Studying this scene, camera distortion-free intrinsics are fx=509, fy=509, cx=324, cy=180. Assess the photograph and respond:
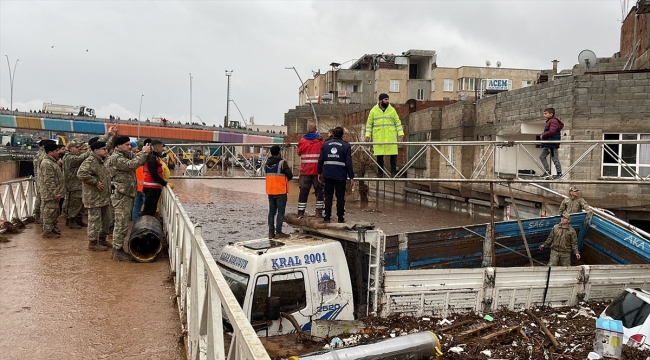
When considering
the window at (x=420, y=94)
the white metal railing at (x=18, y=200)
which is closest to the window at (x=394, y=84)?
the window at (x=420, y=94)

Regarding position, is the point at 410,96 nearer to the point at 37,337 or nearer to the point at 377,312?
the point at 377,312

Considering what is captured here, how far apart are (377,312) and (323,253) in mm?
1488

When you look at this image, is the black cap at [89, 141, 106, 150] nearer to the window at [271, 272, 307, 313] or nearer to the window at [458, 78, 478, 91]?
the window at [271, 272, 307, 313]

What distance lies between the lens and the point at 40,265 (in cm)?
769

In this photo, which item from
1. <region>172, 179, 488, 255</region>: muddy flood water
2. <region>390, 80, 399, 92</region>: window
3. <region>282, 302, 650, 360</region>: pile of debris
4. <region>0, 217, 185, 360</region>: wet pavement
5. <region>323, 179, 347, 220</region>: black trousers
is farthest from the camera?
<region>390, 80, 399, 92</region>: window

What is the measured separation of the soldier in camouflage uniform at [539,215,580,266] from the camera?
11.6m

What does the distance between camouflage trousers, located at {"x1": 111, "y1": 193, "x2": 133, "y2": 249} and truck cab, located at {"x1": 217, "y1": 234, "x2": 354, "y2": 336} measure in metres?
1.69

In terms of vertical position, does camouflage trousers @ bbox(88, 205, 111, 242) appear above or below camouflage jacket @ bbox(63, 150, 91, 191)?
below

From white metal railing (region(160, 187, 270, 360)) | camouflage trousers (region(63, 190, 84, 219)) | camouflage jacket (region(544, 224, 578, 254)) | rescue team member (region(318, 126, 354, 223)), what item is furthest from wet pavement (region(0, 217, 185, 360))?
camouflage jacket (region(544, 224, 578, 254))

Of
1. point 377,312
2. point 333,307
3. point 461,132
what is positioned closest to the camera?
point 333,307

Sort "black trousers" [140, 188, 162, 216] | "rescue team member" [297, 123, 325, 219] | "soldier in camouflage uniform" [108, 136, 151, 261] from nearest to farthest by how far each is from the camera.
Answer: "soldier in camouflage uniform" [108, 136, 151, 261]
"black trousers" [140, 188, 162, 216]
"rescue team member" [297, 123, 325, 219]

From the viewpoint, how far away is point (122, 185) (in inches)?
325

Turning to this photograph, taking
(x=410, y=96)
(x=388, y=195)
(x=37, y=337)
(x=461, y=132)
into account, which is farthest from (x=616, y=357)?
(x=410, y=96)

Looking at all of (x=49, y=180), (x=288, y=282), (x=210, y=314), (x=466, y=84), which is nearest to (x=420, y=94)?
(x=466, y=84)
